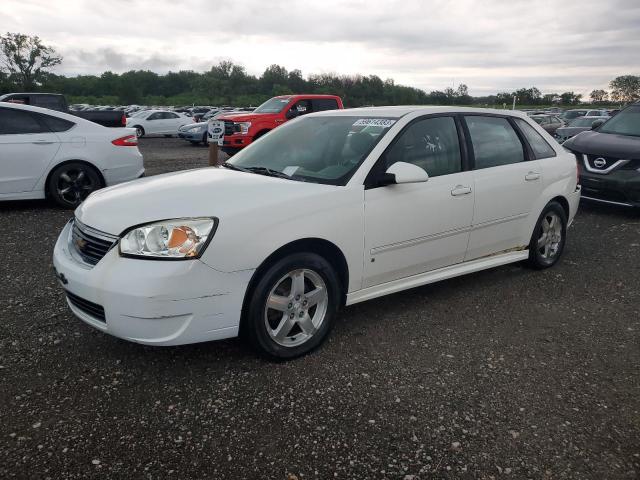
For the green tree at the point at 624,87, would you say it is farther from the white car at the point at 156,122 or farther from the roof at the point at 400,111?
the roof at the point at 400,111

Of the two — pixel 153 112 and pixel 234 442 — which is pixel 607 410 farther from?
pixel 153 112

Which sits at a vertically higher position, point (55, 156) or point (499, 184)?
point (499, 184)

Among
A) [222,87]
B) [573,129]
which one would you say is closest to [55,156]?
[573,129]

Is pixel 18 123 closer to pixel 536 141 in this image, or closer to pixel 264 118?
pixel 536 141

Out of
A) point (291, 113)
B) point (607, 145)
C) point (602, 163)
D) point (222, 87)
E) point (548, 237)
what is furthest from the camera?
point (222, 87)

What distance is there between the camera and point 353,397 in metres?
3.00

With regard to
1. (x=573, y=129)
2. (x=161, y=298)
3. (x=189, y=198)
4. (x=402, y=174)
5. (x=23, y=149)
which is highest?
(x=402, y=174)

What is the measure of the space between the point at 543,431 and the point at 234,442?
1.57m

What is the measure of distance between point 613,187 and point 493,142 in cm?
410

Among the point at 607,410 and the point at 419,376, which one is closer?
the point at 607,410

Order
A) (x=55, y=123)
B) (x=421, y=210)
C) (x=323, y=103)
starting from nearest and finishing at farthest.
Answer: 1. (x=421, y=210)
2. (x=55, y=123)
3. (x=323, y=103)

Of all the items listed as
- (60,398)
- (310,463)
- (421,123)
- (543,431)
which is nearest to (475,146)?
(421,123)

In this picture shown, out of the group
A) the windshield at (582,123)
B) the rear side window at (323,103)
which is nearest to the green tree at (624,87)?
the windshield at (582,123)

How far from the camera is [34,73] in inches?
2261
